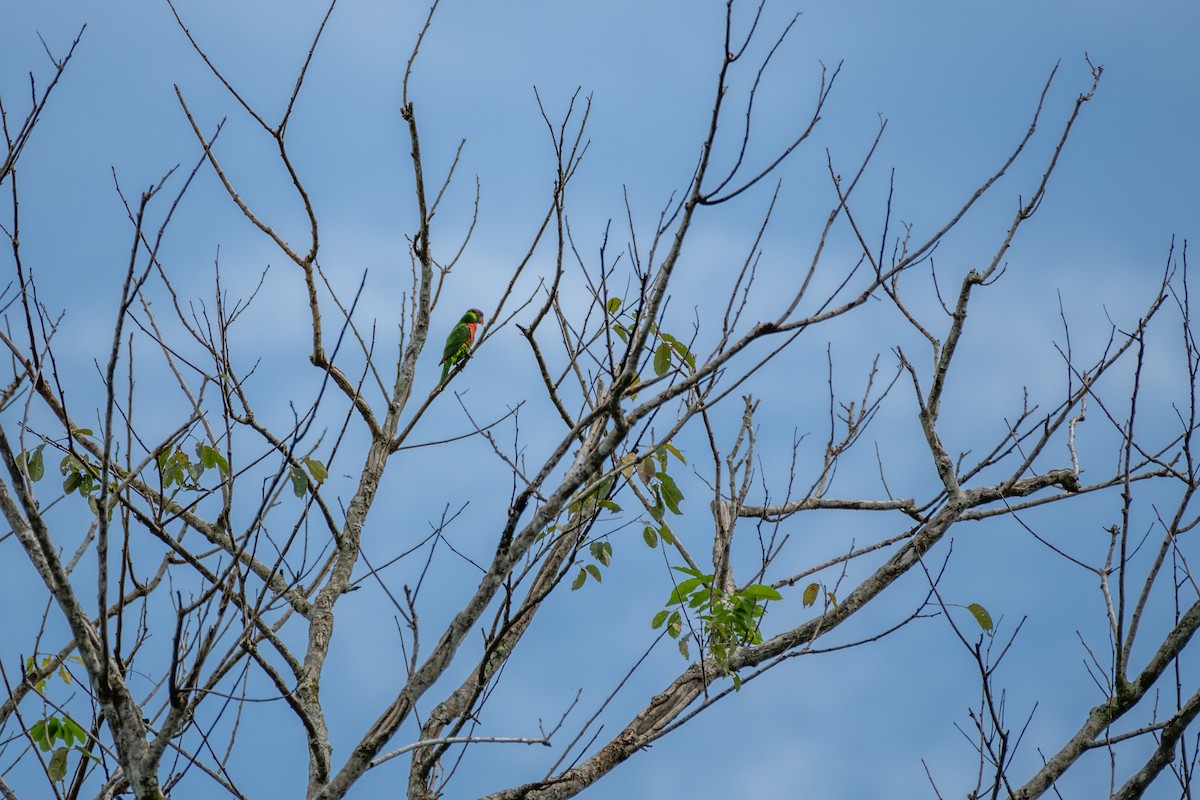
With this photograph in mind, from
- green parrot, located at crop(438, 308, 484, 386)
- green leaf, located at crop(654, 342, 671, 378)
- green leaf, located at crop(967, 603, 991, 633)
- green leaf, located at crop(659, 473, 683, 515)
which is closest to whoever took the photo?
green leaf, located at crop(654, 342, 671, 378)

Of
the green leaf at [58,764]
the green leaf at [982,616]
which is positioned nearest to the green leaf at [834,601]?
the green leaf at [982,616]

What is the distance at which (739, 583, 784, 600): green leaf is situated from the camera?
3.44 m

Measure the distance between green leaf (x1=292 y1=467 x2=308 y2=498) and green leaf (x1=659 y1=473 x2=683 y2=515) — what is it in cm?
123

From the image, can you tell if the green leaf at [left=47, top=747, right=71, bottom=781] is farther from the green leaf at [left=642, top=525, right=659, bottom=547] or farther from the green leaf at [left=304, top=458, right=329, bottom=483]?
the green leaf at [left=642, top=525, right=659, bottom=547]

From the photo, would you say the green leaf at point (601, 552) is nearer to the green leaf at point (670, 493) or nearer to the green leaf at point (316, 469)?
the green leaf at point (670, 493)

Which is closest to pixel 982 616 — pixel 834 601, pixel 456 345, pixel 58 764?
pixel 834 601

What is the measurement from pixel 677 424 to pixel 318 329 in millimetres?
1927

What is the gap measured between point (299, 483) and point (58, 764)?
125 centimetres

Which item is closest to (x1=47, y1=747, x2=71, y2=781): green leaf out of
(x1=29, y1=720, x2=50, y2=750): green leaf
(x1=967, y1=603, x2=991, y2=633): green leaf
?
(x1=29, y1=720, x2=50, y2=750): green leaf

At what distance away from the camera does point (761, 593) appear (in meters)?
3.44

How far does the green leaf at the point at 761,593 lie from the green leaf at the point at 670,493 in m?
0.43

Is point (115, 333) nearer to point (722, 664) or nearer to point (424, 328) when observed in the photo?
point (424, 328)

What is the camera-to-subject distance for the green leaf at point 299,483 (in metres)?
3.49

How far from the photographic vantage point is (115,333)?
2.23 m
